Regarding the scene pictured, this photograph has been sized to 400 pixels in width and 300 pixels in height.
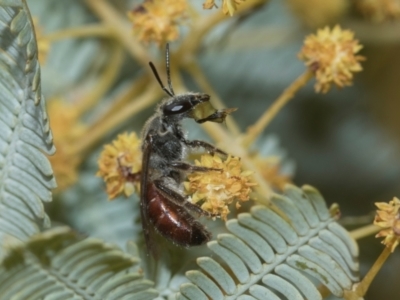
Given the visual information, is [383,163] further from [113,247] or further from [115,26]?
[113,247]

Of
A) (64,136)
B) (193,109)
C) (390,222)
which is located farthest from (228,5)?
(64,136)

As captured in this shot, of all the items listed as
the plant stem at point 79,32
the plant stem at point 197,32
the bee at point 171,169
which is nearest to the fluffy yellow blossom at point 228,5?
the bee at point 171,169

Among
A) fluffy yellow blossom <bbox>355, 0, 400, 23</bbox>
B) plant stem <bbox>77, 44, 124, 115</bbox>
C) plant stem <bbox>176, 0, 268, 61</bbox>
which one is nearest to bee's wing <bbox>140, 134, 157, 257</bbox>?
plant stem <bbox>176, 0, 268, 61</bbox>

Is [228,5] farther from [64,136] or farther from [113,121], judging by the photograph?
[64,136]

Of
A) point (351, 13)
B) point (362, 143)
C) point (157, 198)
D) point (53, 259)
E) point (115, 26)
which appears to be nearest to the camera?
point (53, 259)

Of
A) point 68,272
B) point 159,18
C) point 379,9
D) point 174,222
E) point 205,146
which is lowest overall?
point 68,272

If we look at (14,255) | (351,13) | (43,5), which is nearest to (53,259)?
(14,255)

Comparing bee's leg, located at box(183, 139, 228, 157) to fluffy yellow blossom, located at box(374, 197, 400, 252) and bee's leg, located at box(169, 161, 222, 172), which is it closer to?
bee's leg, located at box(169, 161, 222, 172)
